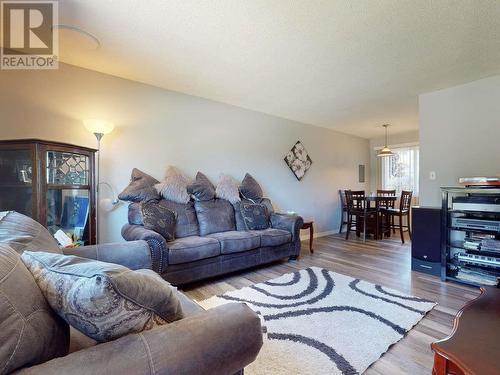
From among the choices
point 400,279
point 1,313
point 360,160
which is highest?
point 360,160

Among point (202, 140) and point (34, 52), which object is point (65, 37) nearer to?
point (34, 52)

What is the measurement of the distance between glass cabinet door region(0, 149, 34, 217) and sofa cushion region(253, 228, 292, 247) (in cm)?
229

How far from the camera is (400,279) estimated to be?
8.93 feet

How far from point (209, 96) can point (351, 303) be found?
3084 mm

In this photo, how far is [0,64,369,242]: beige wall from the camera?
239cm

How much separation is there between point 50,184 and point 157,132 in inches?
54.4

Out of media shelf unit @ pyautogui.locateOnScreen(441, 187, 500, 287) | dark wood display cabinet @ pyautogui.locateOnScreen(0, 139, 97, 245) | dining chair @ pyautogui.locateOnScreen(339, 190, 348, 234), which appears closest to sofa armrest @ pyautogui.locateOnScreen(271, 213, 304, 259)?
media shelf unit @ pyautogui.locateOnScreen(441, 187, 500, 287)

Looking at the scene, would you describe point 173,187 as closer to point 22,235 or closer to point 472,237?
point 22,235

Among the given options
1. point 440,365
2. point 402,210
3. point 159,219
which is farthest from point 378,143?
point 440,365

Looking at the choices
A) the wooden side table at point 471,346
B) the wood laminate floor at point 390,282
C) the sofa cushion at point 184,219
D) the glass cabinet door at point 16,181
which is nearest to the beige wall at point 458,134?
the wood laminate floor at point 390,282

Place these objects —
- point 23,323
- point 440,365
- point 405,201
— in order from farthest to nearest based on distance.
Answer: point 405,201 → point 440,365 → point 23,323

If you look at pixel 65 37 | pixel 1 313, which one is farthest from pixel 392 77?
pixel 1 313

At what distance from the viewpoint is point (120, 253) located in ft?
5.85

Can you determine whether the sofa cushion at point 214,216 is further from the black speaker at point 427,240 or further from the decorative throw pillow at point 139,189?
the black speaker at point 427,240
